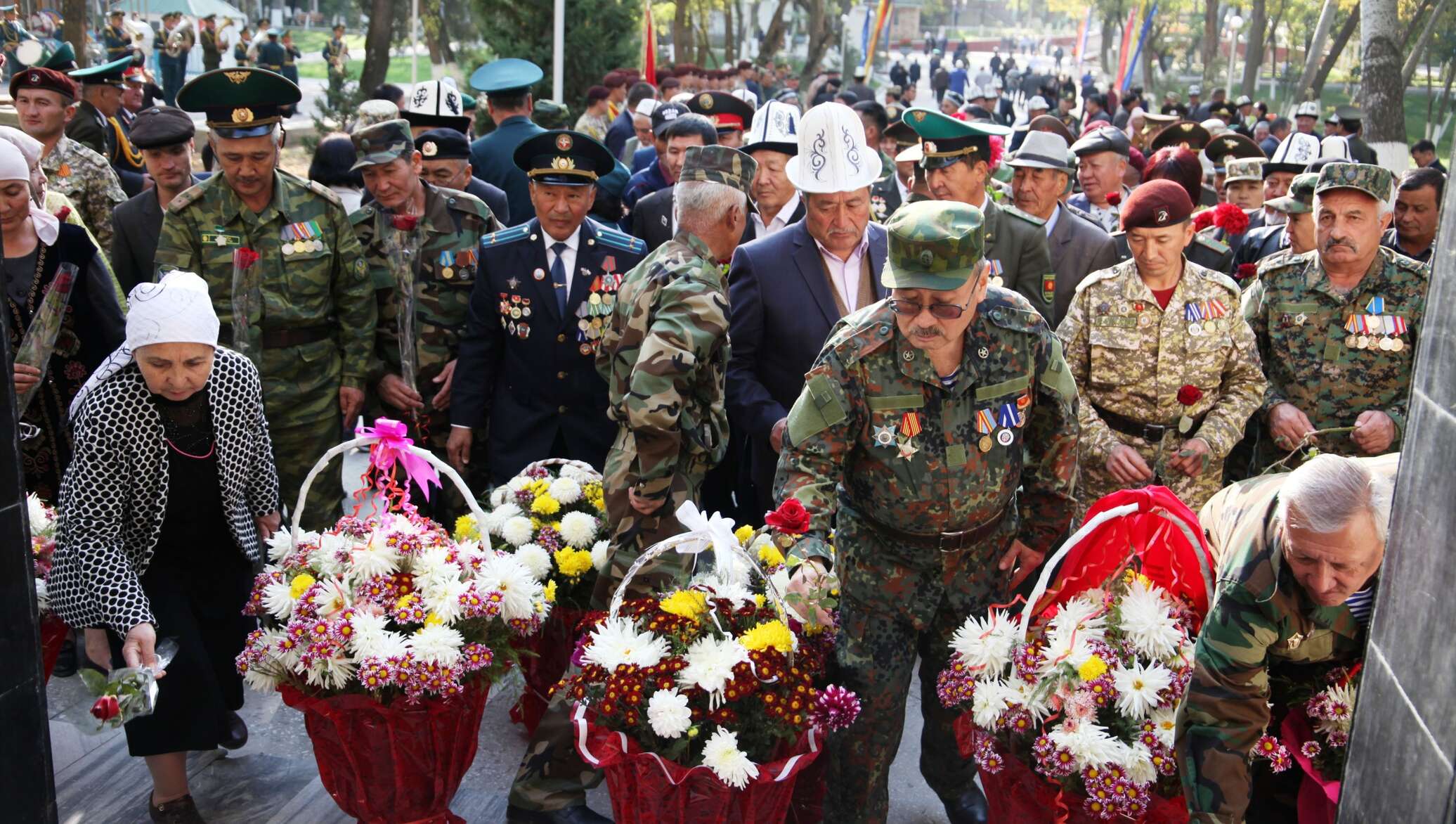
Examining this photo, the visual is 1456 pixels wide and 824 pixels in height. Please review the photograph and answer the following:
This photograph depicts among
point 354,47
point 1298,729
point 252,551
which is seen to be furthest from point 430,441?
point 354,47

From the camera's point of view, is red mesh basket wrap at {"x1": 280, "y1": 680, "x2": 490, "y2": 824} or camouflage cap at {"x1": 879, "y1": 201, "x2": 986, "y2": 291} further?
red mesh basket wrap at {"x1": 280, "y1": 680, "x2": 490, "y2": 824}

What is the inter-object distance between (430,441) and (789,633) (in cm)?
329

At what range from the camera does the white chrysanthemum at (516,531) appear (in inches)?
178

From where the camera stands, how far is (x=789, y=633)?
338 centimetres

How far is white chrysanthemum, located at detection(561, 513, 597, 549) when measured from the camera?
181 inches

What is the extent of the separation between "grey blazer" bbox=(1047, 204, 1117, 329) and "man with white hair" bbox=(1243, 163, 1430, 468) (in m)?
1.14

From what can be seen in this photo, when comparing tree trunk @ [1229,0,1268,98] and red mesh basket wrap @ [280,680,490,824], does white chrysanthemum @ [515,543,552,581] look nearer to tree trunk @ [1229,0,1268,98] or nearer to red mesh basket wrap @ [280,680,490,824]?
red mesh basket wrap @ [280,680,490,824]

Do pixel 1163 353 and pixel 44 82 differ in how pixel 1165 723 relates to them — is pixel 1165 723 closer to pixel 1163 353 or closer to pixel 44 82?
pixel 1163 353

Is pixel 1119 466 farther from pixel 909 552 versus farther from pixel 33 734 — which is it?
pixel 33 734

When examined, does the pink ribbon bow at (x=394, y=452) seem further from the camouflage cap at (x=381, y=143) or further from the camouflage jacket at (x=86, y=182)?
the camouflage jacket at (x=86, y=182)

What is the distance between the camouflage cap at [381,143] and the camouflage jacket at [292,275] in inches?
11.6

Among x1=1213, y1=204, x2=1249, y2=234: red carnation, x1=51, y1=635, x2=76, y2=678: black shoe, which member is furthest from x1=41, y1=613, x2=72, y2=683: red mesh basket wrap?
x1=1213, y1=204, x2=1249, y2=234: red carnation

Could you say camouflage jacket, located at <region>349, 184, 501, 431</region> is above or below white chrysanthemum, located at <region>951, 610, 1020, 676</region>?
above

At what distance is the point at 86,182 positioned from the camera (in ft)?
23.9
